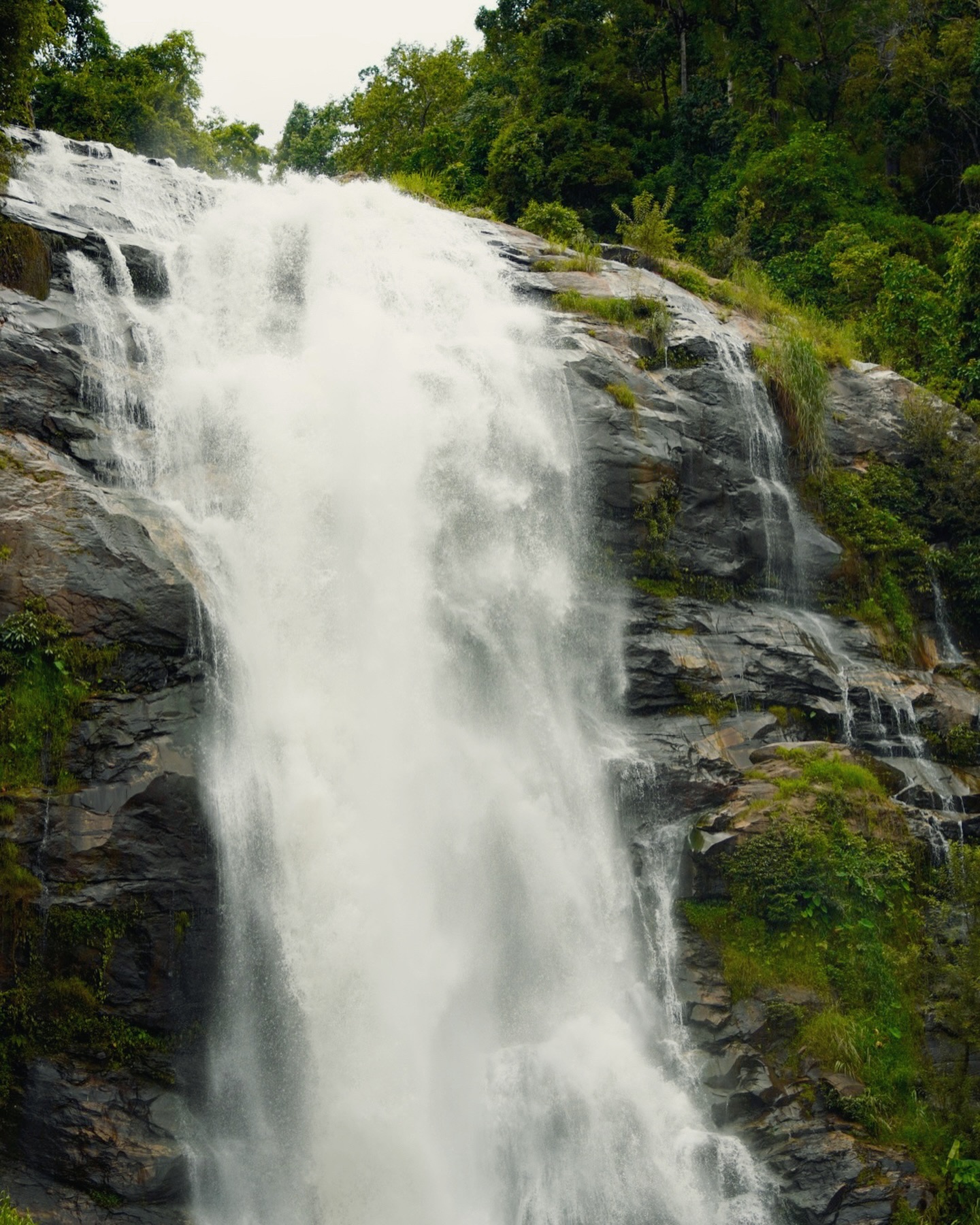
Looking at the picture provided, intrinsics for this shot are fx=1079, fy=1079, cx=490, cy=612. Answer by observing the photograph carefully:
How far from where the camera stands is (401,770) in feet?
44.0

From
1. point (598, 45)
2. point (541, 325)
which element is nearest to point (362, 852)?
point (541, 325)

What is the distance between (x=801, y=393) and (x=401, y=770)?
1006 centimetres

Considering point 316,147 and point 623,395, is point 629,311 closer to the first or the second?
point 623,395

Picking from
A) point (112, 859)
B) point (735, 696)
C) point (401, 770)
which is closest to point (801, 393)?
point (735, 696)

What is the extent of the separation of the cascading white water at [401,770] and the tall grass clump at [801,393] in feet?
13.4

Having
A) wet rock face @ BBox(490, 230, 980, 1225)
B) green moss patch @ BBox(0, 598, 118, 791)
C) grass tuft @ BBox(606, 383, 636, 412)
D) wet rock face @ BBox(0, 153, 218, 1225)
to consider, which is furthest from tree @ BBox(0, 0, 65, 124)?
grass tuft @ BBox(606, 383, 636, 412)

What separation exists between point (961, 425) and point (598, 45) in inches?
745

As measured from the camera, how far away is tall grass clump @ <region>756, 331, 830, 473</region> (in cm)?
1847

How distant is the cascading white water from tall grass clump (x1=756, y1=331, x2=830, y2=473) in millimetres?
4087

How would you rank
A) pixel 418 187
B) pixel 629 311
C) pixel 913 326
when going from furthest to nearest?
pixel 418 187, pixel 913 326, pixel 629 311

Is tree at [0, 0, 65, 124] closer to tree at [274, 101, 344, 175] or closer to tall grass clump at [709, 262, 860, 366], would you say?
tall grass clump at [709, 262, 860, 366]

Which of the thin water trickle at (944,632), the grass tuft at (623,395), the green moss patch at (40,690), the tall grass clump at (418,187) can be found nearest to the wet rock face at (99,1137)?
the green moss patch at (40,690)

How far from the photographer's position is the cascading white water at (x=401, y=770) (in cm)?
1160

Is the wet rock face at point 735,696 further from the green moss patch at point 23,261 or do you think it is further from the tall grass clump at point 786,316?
the green moss patch at point 23,261
